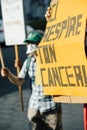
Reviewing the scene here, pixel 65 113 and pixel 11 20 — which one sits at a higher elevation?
pixel 11 20

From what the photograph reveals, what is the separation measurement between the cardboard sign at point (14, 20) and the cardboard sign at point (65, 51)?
1656mm

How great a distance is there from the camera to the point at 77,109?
9766 millimetres

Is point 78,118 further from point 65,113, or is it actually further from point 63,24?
point 63,24

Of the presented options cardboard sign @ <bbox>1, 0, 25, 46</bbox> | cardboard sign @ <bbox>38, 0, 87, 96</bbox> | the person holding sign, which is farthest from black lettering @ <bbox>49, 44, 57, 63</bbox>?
cardboard sign @ <bbox>1, 0, 25, 46</bbox>

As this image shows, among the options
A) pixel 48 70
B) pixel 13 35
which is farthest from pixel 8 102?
pixel 48 70

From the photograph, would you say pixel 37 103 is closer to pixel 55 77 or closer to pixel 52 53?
pixel 55 77

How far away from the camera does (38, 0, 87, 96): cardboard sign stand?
13.0 ft

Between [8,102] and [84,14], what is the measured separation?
7.16 m

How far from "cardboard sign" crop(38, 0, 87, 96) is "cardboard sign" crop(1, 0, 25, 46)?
5.43ft

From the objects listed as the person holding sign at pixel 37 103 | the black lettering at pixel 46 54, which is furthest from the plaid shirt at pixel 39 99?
the black lettering at pixel 46 54

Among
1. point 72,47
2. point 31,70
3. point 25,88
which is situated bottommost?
point 25,88

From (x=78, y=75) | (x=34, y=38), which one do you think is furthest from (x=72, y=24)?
(x=34, y=38)

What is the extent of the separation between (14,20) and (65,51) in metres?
2.30

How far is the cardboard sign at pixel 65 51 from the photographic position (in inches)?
156
